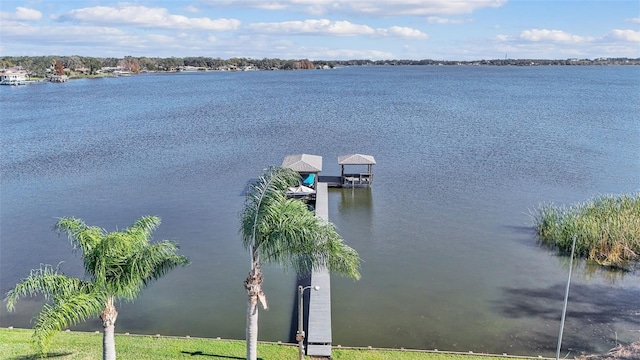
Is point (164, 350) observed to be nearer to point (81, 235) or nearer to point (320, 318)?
point (81, 235)

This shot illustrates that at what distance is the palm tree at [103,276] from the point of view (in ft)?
39.7

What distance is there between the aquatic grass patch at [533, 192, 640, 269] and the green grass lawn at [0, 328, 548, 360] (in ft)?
36.5

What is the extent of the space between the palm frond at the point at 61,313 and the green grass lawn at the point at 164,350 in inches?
135

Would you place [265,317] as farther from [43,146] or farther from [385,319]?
[43,146]

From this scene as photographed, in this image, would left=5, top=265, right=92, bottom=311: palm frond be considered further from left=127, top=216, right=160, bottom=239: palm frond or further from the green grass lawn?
the green grass lawn

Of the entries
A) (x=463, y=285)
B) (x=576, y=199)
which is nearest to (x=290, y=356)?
(x=463, y=285)

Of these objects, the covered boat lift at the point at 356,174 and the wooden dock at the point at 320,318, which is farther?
the covered boat lift at the point at 356,174

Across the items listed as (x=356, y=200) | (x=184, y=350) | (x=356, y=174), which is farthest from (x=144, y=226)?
(x=356, y=174)

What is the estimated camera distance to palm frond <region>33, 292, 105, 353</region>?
1130 cm

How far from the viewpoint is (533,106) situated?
83562 millimetres

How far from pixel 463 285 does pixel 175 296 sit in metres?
11.7

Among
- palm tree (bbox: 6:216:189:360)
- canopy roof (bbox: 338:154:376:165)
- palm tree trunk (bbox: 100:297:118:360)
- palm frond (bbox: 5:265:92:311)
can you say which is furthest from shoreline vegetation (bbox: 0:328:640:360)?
canopy roof (bbox: 338:154:376:165)

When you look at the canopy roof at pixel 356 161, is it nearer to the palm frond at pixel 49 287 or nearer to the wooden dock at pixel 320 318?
the wooden dock at pixel 320 318

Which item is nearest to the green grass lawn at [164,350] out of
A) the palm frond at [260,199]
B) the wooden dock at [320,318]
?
the wooden dock at [320,318]
